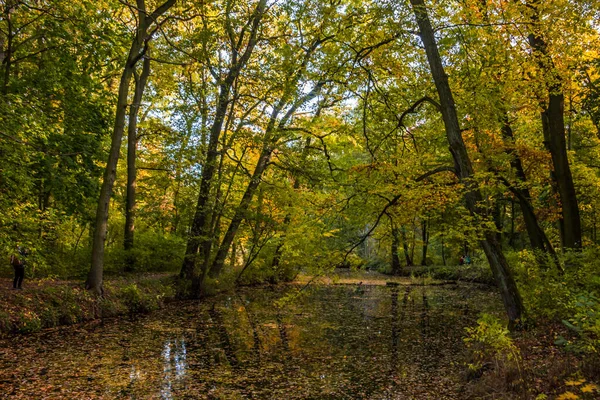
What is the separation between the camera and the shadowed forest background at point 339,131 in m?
7.32

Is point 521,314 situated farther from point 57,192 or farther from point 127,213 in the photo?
point 127,213

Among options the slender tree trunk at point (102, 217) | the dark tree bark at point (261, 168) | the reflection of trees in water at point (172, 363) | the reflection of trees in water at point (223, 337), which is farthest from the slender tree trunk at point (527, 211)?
the slender tree trunk at point (102, 217)

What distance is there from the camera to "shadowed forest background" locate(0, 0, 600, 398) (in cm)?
732

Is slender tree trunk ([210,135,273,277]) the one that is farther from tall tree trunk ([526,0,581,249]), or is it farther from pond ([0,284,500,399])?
tall tree trunk ([526,0,581,249])

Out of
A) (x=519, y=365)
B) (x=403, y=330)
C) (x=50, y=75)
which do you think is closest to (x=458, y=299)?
(x=403, y=330)

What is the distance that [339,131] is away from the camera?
12.6 meters

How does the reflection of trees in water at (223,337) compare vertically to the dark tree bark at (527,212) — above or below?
below

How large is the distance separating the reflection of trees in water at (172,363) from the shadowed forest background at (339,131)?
3007 millimetres

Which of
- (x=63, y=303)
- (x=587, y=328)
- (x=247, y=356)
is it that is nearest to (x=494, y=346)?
(x=587, y=328)

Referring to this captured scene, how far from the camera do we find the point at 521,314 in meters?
6.87

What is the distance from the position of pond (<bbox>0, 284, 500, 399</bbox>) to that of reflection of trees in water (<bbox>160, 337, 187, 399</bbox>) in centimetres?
2

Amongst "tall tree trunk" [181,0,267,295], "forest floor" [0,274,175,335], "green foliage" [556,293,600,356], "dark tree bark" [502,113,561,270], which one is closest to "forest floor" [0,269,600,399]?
"forest floor" [0,274,175,335]

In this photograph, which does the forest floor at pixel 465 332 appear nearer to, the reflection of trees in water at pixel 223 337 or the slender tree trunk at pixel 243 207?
the reflection of trees in water at pixel 223 337

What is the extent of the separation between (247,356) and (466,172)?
17.4 ft
